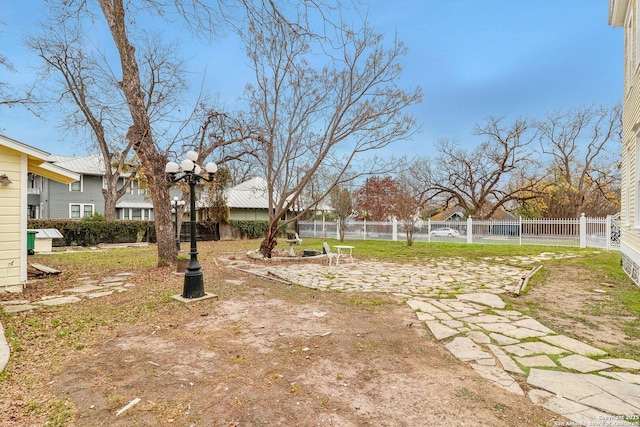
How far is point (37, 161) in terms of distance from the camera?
20.9 feet

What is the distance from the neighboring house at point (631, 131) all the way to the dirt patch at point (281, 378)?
5966 millimetres

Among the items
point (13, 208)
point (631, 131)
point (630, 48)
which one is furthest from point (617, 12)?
point (13, 208)

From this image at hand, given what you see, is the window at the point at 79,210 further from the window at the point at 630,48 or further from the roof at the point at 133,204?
the window at the point at 630,48

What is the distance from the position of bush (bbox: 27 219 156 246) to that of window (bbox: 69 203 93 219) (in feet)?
23.6

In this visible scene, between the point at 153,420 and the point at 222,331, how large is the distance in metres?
1.80

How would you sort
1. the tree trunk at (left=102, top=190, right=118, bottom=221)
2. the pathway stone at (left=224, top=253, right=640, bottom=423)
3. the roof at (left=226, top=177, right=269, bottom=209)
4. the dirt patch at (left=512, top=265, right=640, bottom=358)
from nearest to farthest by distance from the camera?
the pathway stone at (left=224, top=253, right=640, bottom=423), the dirt patch at (left=512, top=265, right=640, bottom=358), the tree trunk at (left=102, top=190, right=118, bottom=221), the roof at (left=226, top=177, right=269, bottom=209)

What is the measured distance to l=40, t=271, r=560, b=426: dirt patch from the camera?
218cm

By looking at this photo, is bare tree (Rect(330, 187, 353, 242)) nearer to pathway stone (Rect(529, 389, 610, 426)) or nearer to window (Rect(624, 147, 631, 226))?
window (Rect(624, 147, 631, 226))

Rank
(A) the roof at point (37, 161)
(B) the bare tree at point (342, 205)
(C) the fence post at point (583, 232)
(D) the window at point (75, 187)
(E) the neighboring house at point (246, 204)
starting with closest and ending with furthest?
(A) the roof at point (37, 161) < (C) the fence post at point (583, 232) < (B) the bare tree at point (342, 205) < (D) the window at point (75, 187) < (E) the neighboring house at point (246, 204)

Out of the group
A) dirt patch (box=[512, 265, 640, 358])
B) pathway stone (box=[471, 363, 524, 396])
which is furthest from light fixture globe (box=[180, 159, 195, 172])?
dirt patch (box=[512, 265, 640, 358])

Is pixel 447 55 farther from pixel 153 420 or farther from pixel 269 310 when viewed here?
pixel 153 420

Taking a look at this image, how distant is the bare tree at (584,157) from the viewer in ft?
74.6

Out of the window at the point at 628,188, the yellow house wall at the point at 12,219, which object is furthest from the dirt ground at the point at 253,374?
the window at the point at 628,188

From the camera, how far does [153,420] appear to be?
214 centimetres
